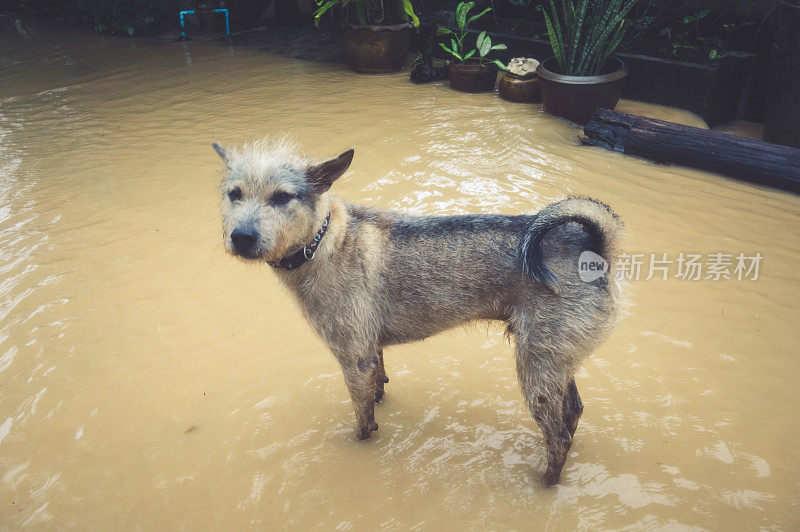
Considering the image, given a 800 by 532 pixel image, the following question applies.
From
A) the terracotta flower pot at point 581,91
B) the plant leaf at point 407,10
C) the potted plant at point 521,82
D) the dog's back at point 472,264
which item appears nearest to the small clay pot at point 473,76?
the potted plant at point 521,82

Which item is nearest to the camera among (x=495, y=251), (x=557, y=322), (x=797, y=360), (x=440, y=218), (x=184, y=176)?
(x=557, y=322)

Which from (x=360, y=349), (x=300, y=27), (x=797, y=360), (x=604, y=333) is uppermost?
(x=300, y=27)

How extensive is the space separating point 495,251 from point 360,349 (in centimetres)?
86

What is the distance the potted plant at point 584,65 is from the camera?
20.7 ft

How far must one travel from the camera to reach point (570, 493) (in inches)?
107

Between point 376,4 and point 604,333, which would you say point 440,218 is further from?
point 376,4

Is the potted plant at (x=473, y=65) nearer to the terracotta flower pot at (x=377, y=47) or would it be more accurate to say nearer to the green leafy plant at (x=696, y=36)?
the terracotta flower pot at (x=377, y=47)

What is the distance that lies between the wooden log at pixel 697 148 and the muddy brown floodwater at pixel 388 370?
195 millimetres

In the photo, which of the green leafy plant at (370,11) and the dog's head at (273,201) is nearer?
the dog's head at (273,201)

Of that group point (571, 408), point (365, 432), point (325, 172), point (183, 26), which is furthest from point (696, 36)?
point (183, 26)

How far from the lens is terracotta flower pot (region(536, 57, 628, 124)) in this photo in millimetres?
6367

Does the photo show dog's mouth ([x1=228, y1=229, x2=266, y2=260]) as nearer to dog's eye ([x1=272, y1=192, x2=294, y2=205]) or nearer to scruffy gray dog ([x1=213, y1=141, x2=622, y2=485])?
scruffy gray dog ([x1=213, y1=141, x2=622, y2=485])

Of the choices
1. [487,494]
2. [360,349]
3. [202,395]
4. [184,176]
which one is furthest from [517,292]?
[184,176]

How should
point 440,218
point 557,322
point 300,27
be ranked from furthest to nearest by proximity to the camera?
1. point 300,27
2. point 440,218
3. point 557,322
